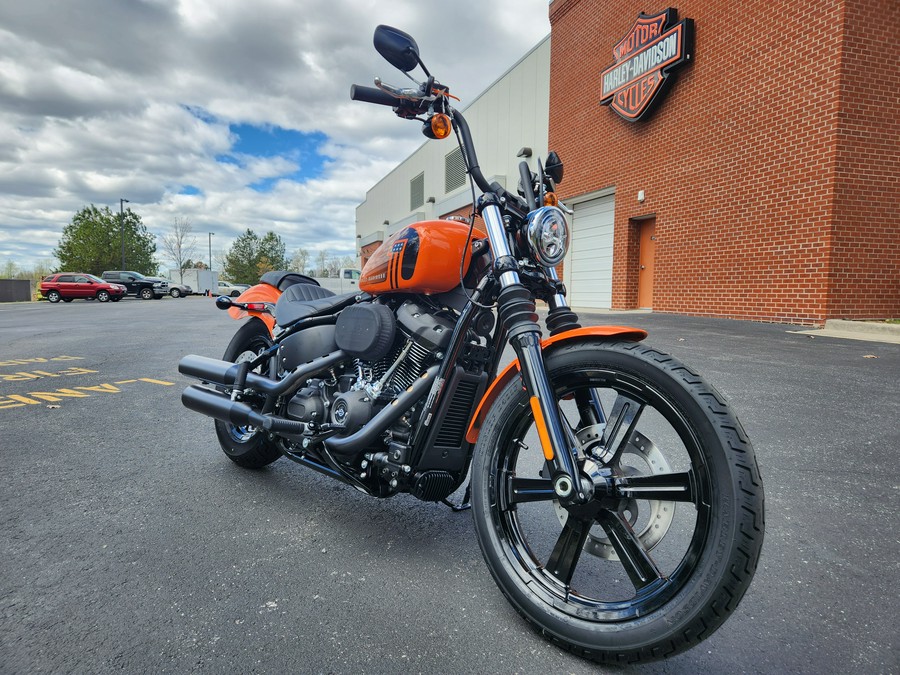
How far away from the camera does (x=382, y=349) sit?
2.19 metres

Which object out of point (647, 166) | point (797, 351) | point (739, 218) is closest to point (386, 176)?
point (647, 166)

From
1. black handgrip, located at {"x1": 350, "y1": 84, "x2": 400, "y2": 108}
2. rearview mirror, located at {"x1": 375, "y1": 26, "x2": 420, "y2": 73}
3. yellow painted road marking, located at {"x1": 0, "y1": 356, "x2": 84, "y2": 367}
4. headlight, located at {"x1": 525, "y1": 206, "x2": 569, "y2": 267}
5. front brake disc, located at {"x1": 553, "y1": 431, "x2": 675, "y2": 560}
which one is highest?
rearview mirror, located at {"x1": 375, "y1": 26, "x2": 420, "y2": 73}

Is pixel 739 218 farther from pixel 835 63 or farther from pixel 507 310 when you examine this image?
pixel 507 310

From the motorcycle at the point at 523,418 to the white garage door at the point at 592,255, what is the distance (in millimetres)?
13529

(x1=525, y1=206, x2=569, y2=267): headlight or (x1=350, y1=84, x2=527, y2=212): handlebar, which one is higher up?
(x1=350, y1=84, x2=527, y2=212): handlebar

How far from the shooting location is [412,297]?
2.24m

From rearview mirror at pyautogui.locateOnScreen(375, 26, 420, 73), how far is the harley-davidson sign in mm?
12117

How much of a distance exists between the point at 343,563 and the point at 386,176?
139ft

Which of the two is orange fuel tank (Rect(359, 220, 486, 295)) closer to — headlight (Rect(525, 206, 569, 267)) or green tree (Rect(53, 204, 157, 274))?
headlight (Rect(525, 206, 569, 267))

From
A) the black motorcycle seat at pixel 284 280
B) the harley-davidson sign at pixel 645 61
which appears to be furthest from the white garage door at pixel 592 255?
the black motorcycle seat at pixel 284 280

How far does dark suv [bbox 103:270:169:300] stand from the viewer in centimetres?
3350

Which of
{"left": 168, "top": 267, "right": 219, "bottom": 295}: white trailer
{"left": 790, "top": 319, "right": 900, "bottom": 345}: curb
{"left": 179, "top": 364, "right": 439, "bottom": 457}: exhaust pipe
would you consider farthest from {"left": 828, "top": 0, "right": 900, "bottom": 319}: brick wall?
{"left": 168, "top": 267, "right": 219, "bottom": 295}: white trailer

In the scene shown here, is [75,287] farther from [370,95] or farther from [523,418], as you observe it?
[523,418]

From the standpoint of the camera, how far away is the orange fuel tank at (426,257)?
2.05m
